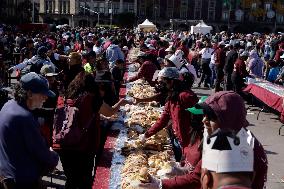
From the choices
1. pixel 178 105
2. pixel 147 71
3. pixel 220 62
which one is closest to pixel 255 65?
pixel 220 62

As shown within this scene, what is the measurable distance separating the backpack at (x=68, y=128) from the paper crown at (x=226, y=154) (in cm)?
273

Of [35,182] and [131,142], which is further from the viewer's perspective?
[131,142]

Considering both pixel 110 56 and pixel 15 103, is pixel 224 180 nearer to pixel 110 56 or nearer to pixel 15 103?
pixel 15 103

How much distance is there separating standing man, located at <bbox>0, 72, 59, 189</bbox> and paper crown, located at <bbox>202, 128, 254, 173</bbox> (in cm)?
184

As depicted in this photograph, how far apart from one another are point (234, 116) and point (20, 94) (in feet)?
6.26

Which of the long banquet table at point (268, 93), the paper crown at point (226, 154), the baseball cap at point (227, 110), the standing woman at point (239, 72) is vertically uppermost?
the baseball cap at point (227, 110)

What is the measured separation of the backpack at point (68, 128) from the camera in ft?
14.9

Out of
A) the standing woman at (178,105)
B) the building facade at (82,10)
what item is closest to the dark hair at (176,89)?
the standing woman at (178,105)

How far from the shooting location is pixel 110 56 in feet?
40.9

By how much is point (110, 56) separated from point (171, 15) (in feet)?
257

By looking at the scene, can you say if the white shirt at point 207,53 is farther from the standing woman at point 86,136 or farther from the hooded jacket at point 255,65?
the standing woman at point 86,136

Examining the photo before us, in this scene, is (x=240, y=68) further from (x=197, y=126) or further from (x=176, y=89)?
(x=197, y=126)

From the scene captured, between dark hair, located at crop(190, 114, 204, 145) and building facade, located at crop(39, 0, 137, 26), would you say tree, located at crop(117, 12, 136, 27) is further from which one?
dark hair, located at crop(190, 114, 204, 145)

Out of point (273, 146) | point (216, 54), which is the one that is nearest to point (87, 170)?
point (273, 146)
